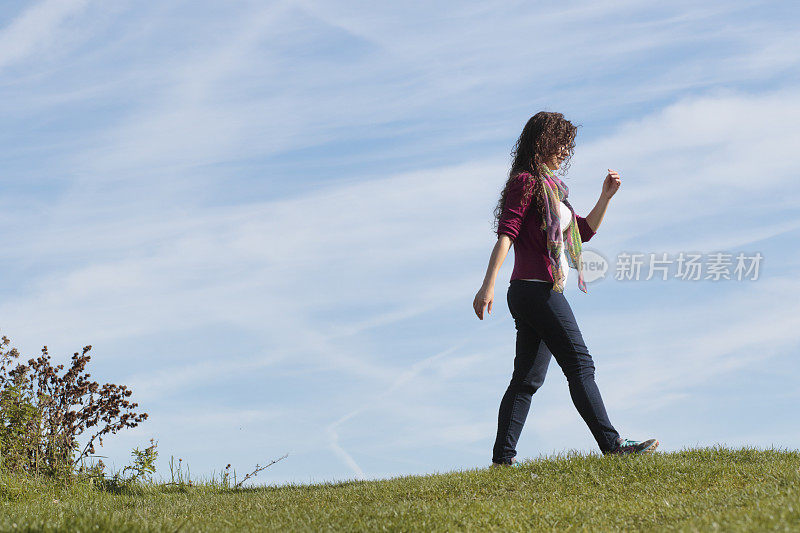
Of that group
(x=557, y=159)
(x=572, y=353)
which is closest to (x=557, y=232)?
(x=557, y=159)

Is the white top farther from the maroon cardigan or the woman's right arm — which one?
the woman's right arm

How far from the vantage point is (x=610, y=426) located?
725 centimetres

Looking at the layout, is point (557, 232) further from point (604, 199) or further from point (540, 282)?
point (604, 199)

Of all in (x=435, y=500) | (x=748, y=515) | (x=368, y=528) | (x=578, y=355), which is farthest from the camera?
(x=578, y=355)

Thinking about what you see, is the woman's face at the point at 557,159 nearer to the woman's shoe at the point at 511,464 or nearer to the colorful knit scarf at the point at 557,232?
the colorful knit scarf at the point at 557,232

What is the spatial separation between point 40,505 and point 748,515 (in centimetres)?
689

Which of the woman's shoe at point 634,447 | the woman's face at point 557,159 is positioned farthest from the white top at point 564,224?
the woman's shoe at point 634,447

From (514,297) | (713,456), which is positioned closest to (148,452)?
(514,297)

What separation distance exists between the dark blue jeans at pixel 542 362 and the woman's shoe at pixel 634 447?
62 millimetres

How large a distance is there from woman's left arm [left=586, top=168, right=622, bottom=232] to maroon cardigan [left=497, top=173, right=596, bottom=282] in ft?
3.25

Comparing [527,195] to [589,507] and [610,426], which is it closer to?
[610,426]

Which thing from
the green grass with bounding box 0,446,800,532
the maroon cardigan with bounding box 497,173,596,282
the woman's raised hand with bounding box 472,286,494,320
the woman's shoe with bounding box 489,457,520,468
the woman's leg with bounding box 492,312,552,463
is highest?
the maroon cardigan with bounding box 497,173,596,282

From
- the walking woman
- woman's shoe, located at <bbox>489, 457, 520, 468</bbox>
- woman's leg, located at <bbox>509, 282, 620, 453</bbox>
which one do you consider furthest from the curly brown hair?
woman's shoe, located at <bbox>489, 457, 520, 468</bbox>

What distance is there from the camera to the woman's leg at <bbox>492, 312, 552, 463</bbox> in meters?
7.34
